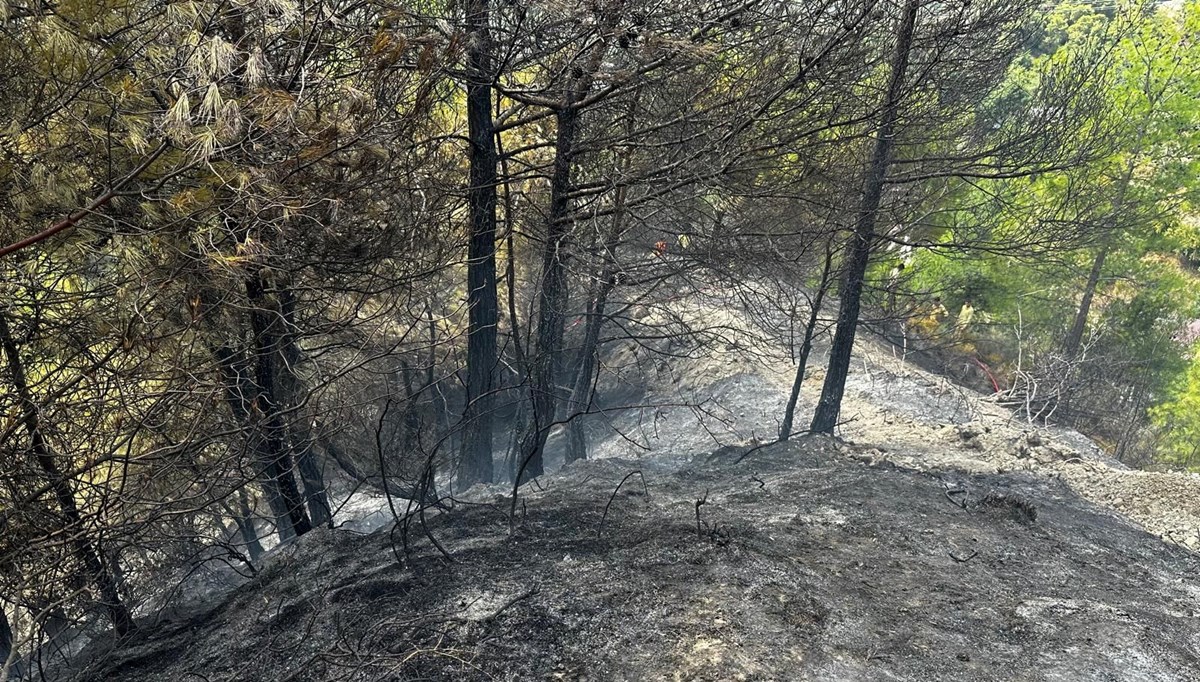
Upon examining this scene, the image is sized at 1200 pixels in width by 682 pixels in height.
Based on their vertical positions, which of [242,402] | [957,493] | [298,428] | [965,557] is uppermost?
[242,402]

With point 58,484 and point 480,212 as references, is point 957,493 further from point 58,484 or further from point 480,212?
point 58,484

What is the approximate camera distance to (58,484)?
449cm

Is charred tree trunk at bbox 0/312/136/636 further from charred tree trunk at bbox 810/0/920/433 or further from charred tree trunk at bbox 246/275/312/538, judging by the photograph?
charred tree trunk at bbox 810/0/920/433

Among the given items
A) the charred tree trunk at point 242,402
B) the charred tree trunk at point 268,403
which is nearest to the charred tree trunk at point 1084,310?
the charred tree trunk at point 268,403

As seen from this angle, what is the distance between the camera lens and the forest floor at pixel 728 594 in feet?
14.2

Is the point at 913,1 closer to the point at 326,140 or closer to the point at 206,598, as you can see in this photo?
the point at 326,140

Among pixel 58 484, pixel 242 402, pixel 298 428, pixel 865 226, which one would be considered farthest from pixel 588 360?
pixel 58 484

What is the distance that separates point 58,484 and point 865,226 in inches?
342

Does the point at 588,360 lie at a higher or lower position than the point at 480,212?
lower

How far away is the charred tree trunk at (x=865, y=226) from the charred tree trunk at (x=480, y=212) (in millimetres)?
4033

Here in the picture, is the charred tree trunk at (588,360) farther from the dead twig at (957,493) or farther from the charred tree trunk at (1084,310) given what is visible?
the charred tree trunk at (1084,310)

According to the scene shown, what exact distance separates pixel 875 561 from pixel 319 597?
4.31 m

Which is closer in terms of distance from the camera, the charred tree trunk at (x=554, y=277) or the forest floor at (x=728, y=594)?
the forest floor at (x=728, y=594)

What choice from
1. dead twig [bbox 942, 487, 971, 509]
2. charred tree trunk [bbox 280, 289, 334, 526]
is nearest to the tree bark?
charred tree trunk [bbox 280, 289, 334, 526]
